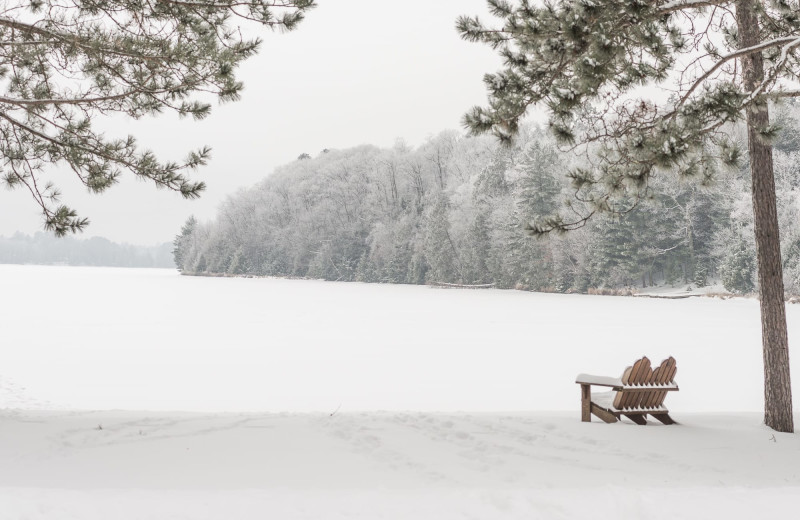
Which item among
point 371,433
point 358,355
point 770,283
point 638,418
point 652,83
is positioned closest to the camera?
point 371,433

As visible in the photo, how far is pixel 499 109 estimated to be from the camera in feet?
17.1

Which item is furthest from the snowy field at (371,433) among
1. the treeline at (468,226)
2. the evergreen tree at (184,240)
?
the evergreen tree at (184,240)

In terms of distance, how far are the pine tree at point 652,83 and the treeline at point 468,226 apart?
567 inches

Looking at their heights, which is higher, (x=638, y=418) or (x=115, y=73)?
(x=115, y=73)

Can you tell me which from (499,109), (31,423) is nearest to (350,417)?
(31,423)

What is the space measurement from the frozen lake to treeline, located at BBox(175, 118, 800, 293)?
6580mm

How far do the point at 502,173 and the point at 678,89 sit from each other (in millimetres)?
35058

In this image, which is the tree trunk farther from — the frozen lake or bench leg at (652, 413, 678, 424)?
the frozen lake

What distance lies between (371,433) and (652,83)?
14.3ft

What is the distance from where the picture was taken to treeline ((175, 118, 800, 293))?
102ft

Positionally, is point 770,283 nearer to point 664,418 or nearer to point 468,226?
point 664,418

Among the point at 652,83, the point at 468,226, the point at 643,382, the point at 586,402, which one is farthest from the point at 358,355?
the point at 468,226

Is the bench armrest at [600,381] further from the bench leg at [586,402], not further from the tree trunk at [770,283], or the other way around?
the tree trunk at [770,283]

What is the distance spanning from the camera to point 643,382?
6113mm
